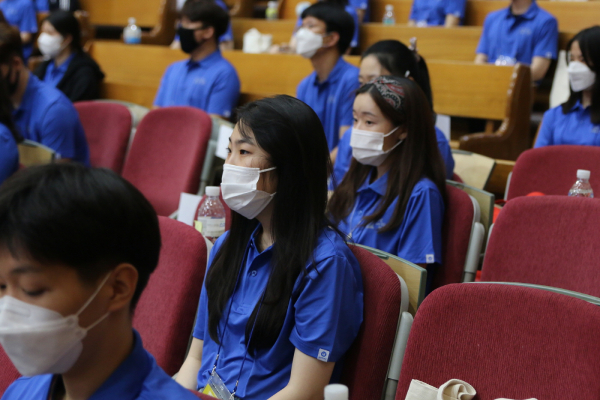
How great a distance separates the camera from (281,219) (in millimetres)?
1498

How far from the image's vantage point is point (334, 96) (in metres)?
3.75

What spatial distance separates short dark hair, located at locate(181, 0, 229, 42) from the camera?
4234 millimetres

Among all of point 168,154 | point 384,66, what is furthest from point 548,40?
point 168,154

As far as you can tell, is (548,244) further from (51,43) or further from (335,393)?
(51,43)

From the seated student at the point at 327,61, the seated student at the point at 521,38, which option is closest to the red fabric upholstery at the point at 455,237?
the seated student at the point at 327,61

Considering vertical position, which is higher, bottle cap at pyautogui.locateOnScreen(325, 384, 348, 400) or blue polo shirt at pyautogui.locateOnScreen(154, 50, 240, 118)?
bottle cap at pyautogui.locateOnScreen(325, 384, 348, 400)

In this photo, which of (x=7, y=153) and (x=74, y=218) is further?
(x=7, y=153)

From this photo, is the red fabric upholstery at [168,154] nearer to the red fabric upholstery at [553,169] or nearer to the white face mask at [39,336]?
the red fabric upholstery at [553,169]

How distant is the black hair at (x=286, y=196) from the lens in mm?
1438

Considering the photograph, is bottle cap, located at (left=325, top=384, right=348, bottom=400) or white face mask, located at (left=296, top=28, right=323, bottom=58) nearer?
bottle cap, located at (left=325, top=384, right=348, bottom=400)

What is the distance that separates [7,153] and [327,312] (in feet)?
5.70

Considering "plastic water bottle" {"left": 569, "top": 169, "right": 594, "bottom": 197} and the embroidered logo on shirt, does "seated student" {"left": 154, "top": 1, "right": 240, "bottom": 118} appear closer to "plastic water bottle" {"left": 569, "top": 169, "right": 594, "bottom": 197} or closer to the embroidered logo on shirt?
"plastic water bottle" {"left": 569, "top": 169, "right": 594, "bottom": 197}

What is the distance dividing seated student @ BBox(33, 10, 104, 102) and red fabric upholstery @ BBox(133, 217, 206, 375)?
3362mm

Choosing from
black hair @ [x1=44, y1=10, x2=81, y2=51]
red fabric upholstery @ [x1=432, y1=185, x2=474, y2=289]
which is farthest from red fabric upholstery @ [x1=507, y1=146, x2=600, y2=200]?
black hair @ [x1=44, y1=10, x2=81, y2=51]
